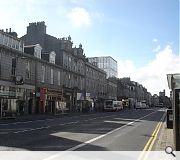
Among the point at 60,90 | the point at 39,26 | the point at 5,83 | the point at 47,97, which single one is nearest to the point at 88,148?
the point at 5,83

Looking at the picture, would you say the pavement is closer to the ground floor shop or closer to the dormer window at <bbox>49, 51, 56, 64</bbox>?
the ground floor shop

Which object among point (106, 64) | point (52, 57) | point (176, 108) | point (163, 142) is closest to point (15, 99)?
point (52, 57)

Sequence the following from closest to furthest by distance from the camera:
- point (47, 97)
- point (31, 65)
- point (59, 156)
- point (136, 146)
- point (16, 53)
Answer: point (59, 156) < point (136, 146) < point (16, 53) < point (31, 65) < point (47, 97)

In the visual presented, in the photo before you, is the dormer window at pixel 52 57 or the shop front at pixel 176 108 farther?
the dormer window at pixel 52 57

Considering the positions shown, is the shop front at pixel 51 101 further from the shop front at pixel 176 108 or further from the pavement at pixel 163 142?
the shop front at pixel 176 108

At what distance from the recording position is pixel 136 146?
1575cm

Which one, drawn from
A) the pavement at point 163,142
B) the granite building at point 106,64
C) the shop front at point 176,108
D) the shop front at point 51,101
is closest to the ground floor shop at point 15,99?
the shop front at point 51,101

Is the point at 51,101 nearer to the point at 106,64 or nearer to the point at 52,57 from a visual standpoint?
the point at 52,57

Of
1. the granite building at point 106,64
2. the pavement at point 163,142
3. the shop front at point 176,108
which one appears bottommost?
the pavement at point 163,142

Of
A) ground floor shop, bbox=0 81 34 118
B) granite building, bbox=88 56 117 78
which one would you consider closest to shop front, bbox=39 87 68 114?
ground floor shop, bbox=0 81 34 118

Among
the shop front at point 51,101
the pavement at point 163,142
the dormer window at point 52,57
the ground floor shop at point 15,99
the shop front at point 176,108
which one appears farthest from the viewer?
the dormer window at point 52,57

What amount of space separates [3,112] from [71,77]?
104 ft

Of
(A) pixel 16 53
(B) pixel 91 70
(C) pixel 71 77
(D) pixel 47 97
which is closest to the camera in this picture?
(A) pixel 16 53

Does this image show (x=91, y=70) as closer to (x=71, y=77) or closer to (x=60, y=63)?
(x=71, y=77)
